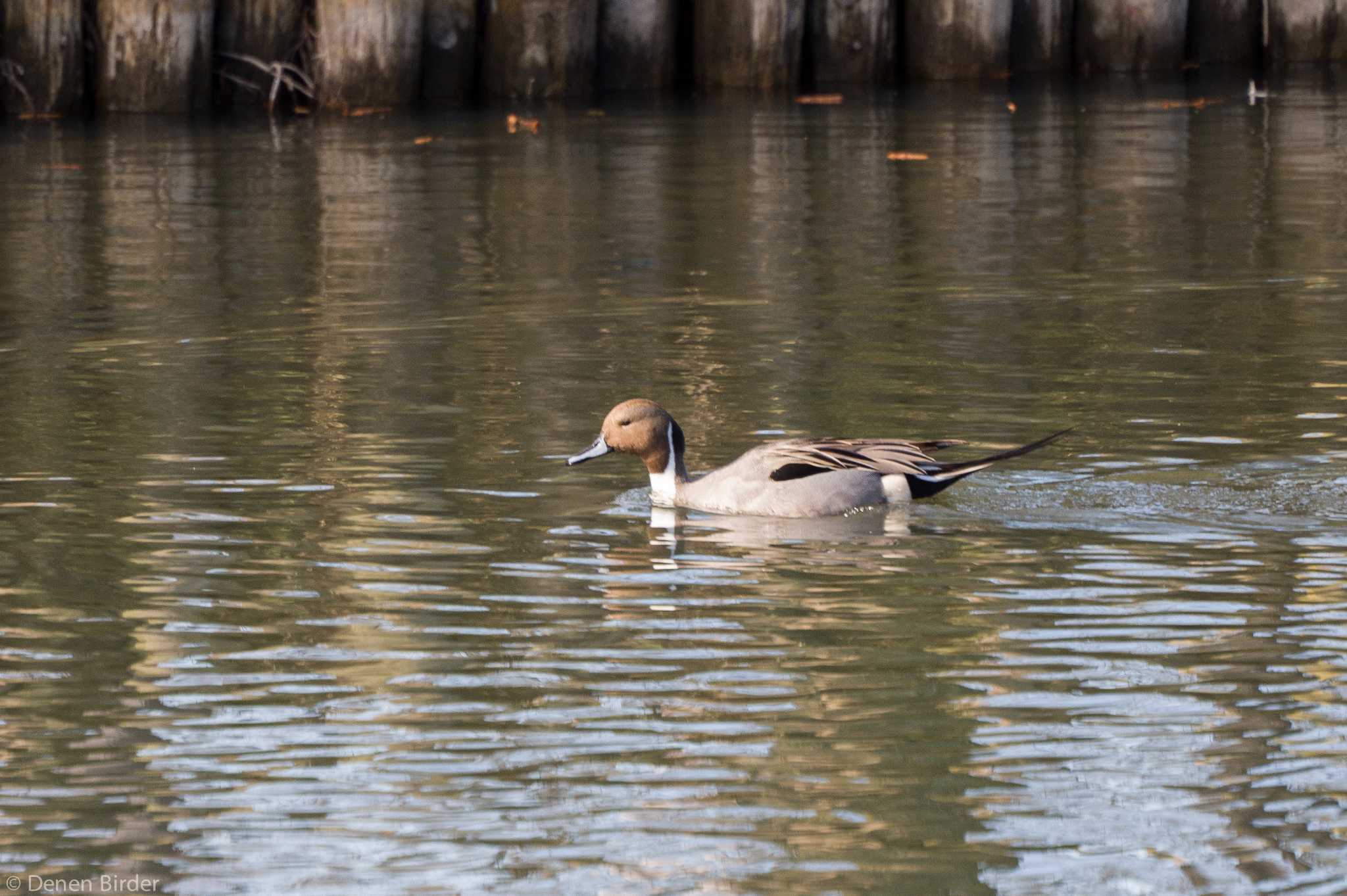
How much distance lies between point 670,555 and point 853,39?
15.7 metres

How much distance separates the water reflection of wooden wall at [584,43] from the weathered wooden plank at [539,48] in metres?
0.02

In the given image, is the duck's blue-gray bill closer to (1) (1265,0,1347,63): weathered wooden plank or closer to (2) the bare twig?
(2) the bare twig

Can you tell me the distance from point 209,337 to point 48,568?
4406 millimetres

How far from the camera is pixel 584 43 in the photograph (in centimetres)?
2206

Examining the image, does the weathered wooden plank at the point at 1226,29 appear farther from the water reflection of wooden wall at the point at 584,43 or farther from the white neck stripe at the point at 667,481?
the white neck stripe at the point at 667,481

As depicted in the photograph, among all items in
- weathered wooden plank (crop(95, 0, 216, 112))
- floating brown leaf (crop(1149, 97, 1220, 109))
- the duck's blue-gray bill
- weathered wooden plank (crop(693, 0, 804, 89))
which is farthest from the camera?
weathered wooden plank (crop(693, 0, 804, 89))

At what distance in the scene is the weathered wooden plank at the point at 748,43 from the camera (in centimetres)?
2220

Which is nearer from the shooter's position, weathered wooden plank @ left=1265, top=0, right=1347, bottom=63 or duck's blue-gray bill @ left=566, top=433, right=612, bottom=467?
duck's blue-gray bill @ left=566, top=433, right=612, bottom=467

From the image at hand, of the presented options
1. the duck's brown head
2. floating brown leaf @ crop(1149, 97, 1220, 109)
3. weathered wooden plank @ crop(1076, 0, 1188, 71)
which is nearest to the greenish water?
the duck's brown head

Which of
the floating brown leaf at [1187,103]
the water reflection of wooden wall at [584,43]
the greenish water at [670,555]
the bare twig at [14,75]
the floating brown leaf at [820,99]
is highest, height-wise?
the water reflection of wooden wall at [584,43]

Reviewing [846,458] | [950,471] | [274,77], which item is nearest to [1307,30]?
[274,77]

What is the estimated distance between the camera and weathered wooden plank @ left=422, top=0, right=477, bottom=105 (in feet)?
70.2

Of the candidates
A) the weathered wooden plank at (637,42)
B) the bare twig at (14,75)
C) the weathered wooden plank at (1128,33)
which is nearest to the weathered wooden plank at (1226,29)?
the weathered wooden plank at (1128,33)

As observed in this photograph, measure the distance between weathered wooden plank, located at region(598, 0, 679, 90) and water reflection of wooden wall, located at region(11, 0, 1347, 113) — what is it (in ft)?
0.06
